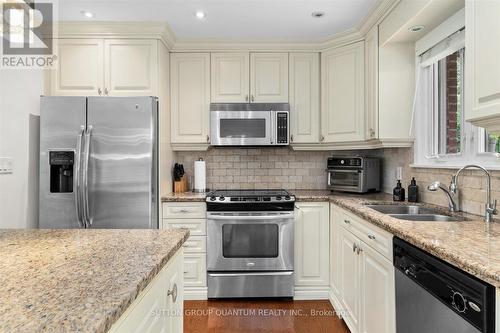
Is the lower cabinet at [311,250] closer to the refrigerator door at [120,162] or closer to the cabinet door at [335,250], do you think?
the cabinet door at [335,250]

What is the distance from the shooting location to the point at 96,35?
9.21 feet

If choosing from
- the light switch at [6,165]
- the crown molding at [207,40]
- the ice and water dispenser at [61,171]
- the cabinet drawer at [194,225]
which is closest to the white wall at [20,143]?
the light switch at [6,165]

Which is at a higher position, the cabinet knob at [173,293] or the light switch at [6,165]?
the light switch at [6,165]

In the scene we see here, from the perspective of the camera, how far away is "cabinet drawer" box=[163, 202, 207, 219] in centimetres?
281

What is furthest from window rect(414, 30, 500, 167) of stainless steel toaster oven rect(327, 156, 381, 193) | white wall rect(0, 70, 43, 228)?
white wall rect(0, 70, 43, 228)

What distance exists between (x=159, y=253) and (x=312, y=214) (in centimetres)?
191

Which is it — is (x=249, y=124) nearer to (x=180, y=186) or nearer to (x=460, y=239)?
(x=180, y=186)

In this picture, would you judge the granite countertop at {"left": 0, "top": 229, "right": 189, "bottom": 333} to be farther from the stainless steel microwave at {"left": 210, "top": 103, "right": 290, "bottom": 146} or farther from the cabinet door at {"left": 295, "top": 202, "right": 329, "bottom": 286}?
the stainless steel microwave at {"left": 210, "top": 103, "right": 290, "bottom": 146}

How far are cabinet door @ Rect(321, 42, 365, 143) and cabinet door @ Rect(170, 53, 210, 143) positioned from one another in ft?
3.74

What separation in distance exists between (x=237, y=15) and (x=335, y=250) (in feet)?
6.87

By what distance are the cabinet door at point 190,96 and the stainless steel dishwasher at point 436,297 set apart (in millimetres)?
2160

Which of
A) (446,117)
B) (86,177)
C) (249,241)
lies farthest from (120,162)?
(446,117)

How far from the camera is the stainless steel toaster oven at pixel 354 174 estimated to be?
9.45 ft

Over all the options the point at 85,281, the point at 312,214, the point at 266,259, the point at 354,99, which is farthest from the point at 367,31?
the point at 85,281
